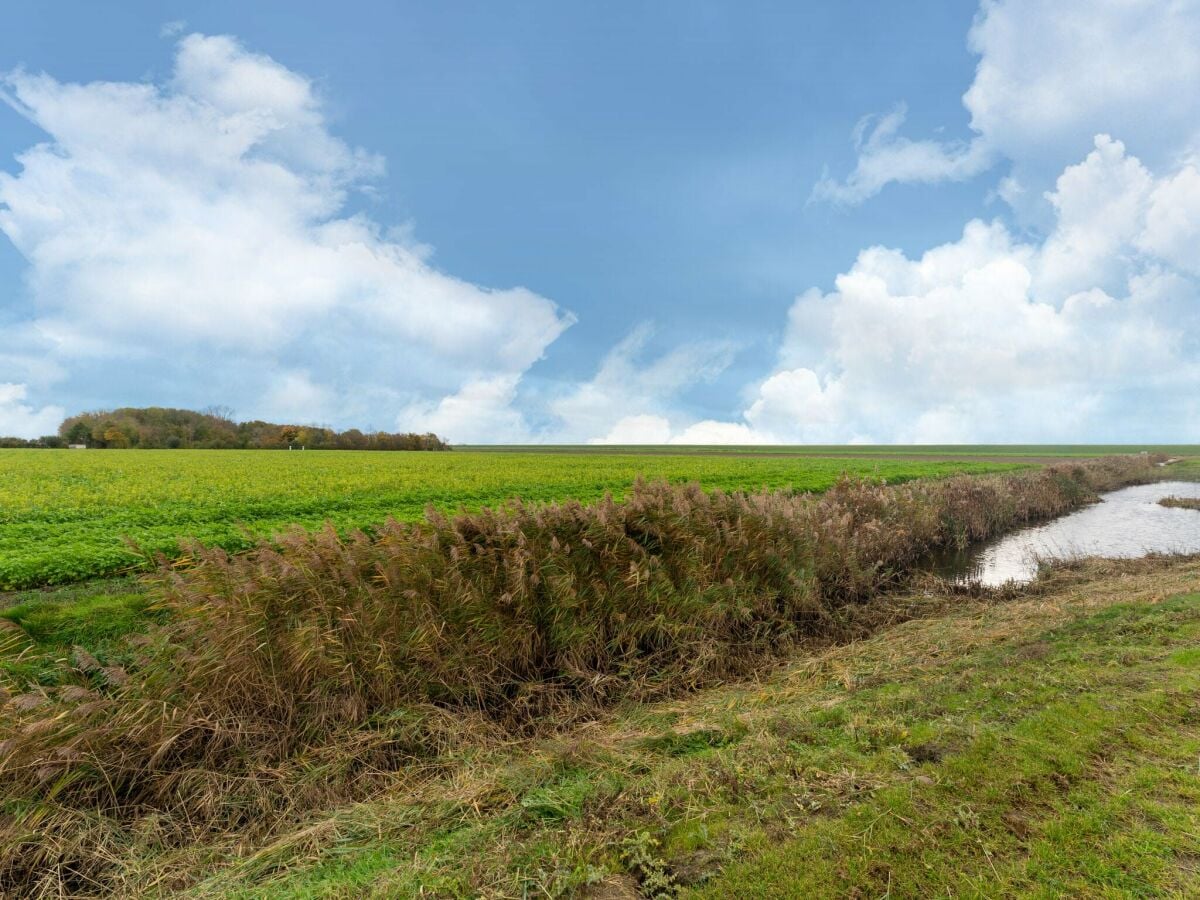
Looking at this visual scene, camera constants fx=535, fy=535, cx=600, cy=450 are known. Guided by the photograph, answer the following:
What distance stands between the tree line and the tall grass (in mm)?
89298

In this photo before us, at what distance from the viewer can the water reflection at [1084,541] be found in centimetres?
1380

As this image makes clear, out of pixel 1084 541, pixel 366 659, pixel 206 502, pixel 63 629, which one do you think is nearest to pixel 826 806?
pixel 366 659

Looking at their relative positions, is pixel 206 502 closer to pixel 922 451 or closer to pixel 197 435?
pixel 197 435

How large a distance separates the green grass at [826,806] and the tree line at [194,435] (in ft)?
302

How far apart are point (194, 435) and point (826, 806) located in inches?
4378

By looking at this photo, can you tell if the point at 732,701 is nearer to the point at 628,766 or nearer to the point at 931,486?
the point at 628,766

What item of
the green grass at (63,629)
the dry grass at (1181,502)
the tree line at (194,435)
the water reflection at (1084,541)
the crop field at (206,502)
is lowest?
the water reflection at (1084,541)

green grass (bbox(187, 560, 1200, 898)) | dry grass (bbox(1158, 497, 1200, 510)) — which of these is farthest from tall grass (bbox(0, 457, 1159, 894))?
dry grass (bbox(1158, 497, 1200, 510))

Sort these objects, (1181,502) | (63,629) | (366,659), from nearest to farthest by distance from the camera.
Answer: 1. (366,659)
2. (63,629)
3. (1181,502)

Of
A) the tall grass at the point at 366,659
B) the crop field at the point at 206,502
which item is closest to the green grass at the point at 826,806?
the tall grass at the point at 366,659

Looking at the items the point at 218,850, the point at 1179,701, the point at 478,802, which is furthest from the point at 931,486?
the point at 218,850

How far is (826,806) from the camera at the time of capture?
3.29 meters

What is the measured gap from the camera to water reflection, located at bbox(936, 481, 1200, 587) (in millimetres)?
13805

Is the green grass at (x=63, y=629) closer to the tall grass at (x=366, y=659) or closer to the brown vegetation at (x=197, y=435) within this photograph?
the tall grass at (x=366, y=659)
